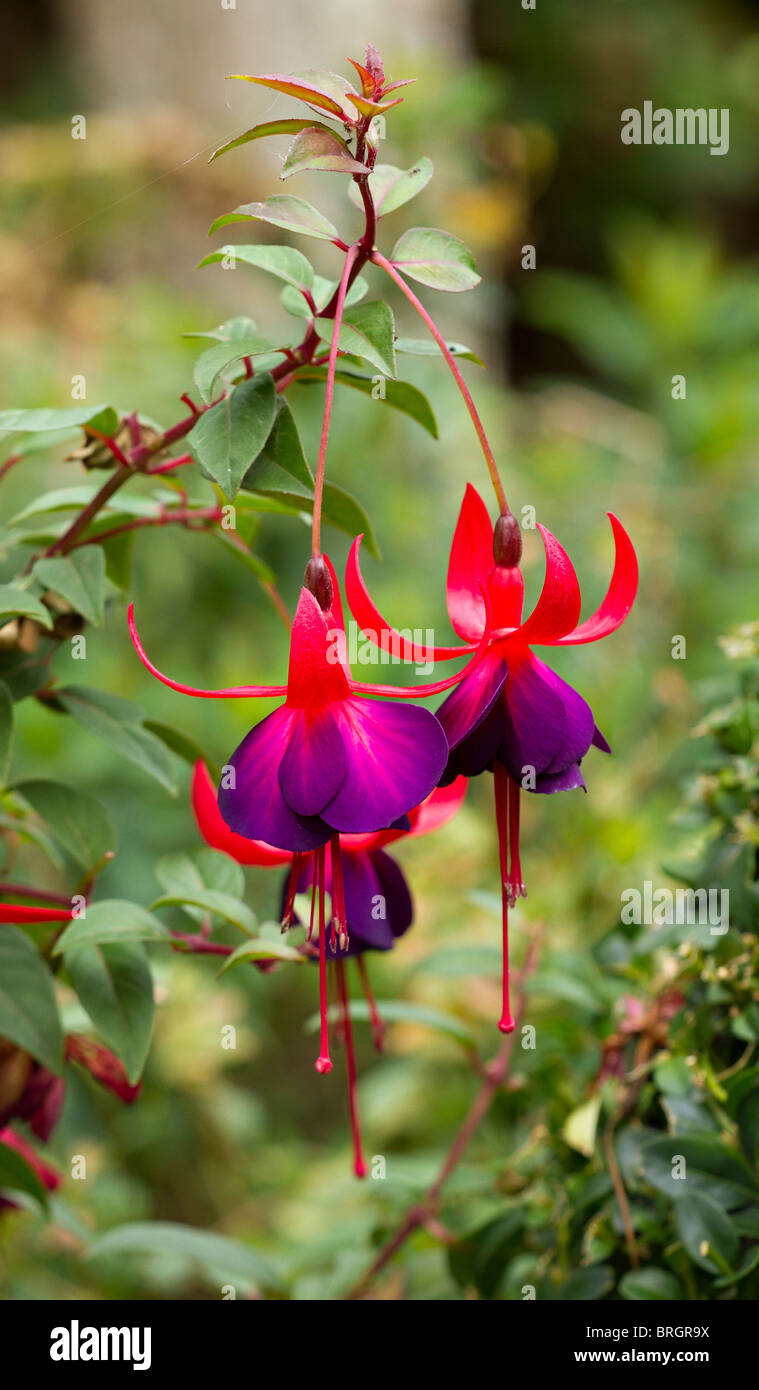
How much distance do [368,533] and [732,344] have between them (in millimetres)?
1995

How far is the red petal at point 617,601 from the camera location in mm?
406

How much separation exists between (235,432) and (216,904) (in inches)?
8.0

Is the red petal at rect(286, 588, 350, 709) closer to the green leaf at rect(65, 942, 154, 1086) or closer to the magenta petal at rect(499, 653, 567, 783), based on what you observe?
the magenta petal at rect(499, 653, 567, 783)

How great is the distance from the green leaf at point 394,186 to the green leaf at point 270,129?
0.04 m

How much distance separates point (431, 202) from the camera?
185 cm

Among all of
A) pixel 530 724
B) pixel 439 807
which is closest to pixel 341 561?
pixel 439 807

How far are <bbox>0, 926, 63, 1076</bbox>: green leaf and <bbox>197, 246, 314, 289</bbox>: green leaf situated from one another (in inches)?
12.2

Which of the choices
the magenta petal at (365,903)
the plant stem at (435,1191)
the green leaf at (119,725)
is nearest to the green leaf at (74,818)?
the green leaf at (119,725)

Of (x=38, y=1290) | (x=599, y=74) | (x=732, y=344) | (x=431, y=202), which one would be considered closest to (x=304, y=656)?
(x=38, y=1290)

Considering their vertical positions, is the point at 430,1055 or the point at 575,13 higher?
the point at 575,13

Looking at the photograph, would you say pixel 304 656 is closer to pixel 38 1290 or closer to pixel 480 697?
pixel 480 697

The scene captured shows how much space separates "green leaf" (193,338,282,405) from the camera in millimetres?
429

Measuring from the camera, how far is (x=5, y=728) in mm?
522

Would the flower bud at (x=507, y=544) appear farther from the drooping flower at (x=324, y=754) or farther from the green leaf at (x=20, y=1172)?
the green leaf at (x=20, y=1172)
